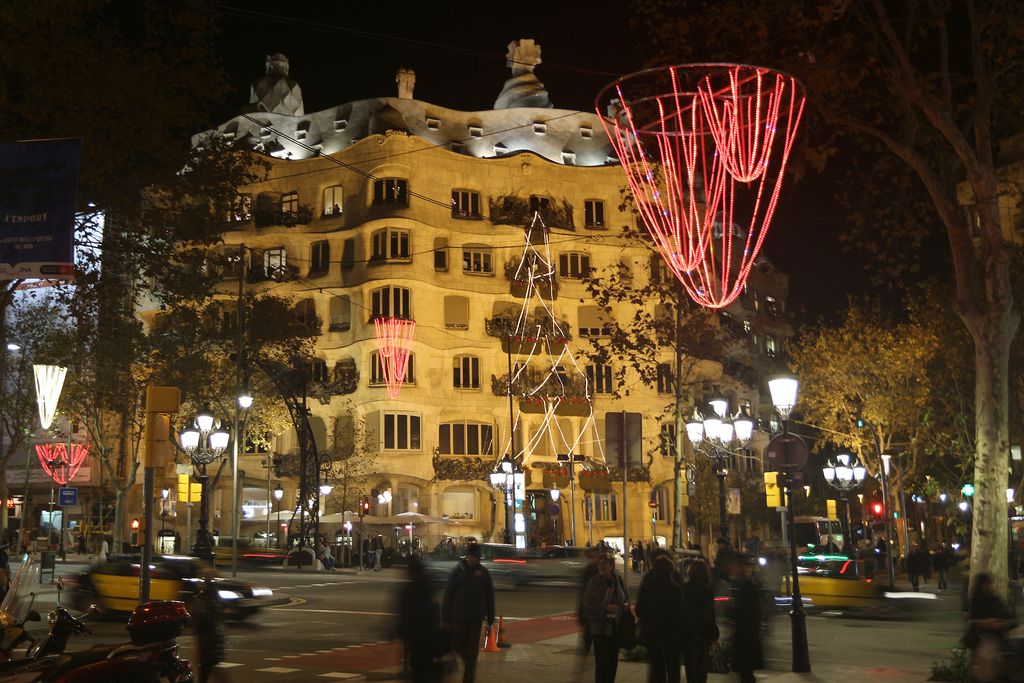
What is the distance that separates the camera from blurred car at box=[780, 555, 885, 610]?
2391cm

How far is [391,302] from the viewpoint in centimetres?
5600

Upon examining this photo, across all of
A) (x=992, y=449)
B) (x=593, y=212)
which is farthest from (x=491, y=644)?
(x=593, y=212)

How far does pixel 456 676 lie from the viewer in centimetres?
1402

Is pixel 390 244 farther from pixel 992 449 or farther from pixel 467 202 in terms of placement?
pixel 992 449

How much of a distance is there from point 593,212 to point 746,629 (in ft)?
174

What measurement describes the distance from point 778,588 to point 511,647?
38.9 feet

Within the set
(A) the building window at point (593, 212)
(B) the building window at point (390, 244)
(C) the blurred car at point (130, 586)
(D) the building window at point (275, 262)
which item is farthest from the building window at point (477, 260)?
(C) the blurred car at point (130, 586)

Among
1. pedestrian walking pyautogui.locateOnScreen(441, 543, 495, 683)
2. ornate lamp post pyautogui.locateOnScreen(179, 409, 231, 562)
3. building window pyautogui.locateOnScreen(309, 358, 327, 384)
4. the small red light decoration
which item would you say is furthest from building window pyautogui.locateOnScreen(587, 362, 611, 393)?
pedestrian walking pyautogui.locateOnScreen(441, 543, 495, 683)

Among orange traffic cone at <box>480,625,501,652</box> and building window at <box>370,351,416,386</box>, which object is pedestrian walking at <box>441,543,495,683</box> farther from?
building window at <box>370,351,416,386</box>

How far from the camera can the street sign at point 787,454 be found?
1490cm

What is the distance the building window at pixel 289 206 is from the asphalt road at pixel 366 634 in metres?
33.5

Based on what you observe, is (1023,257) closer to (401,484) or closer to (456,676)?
(456,676)

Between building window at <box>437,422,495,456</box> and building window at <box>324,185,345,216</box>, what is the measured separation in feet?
45.6

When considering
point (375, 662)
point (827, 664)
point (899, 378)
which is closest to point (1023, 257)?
point (899, 378)
